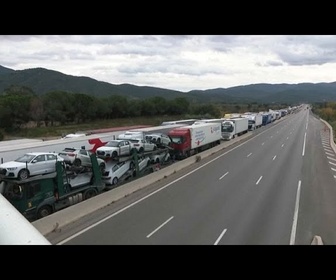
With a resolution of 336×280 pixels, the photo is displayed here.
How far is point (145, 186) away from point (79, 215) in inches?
260

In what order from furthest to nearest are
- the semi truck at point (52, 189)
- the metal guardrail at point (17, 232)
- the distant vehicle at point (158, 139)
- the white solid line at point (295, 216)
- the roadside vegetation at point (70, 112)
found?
1. the roadside vegetation at point (70, 112)
2. the distant vehicle at point (158, 139)
3. the semi truck at point (52, 189)
4. the white solid line at point (295, 216)
5. the metal guardrail at point (17, 232)

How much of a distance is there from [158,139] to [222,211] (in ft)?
48.1

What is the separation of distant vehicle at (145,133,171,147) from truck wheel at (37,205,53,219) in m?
14.1

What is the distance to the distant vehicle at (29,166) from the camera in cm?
Answer: 1645

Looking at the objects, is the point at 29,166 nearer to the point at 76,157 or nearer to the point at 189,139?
the point at 76,157

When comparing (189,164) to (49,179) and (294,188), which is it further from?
(49,179)

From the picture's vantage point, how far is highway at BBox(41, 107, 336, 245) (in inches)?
493

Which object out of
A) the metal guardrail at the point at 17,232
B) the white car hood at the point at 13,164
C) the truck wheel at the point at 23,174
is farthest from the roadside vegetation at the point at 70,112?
the metal guardrail at the point at 17,232

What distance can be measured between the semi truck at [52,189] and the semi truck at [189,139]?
44.0 ft

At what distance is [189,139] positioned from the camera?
3309 centimetres

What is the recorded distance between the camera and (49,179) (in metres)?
15.4

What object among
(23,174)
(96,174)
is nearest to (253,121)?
(96,174)

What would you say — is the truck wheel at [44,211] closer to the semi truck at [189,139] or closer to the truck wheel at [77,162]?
the truck wheel at [77,162]
